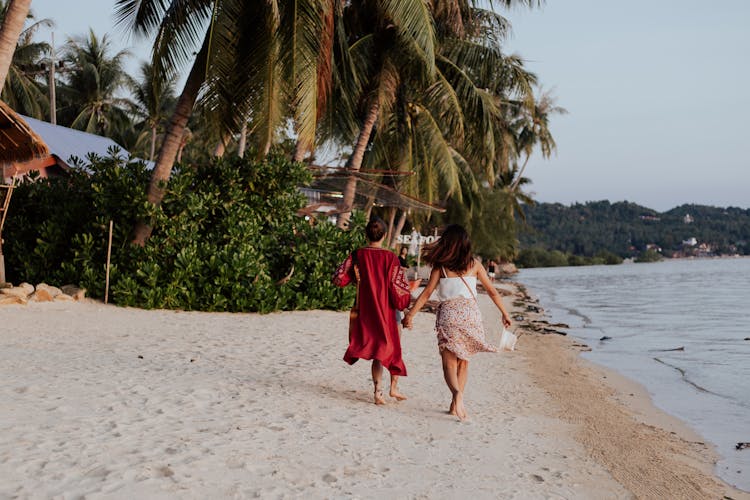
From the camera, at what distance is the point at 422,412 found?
5.59 meters

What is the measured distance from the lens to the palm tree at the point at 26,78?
26.9 metres

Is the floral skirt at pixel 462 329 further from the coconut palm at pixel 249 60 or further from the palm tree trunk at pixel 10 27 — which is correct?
the palm tree trunk at pixel 10 27

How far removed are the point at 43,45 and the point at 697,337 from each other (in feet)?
90.7

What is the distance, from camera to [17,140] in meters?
11.9

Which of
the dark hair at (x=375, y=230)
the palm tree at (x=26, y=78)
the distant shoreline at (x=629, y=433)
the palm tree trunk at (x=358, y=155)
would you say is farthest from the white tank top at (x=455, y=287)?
the palm tree at (x=26, y=78)

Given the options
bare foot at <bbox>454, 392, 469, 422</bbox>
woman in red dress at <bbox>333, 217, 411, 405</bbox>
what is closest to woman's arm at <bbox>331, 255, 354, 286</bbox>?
woman in red dress at <bbox>333, 217, 411, 405</bbox>

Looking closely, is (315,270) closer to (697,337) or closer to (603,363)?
(603,363)

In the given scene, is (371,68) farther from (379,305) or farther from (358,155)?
(379,305)

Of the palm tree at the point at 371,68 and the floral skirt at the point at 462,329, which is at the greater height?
the palm tree at the point at 371,68

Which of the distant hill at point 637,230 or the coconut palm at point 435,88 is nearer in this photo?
the coconut palm at point 435,88

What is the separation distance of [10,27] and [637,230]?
11075 centimetres

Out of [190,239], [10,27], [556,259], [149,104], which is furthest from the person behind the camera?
[556,259]

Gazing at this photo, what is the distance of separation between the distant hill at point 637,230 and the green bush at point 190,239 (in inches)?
3619

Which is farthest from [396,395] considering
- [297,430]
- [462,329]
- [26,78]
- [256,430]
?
[26,78]
